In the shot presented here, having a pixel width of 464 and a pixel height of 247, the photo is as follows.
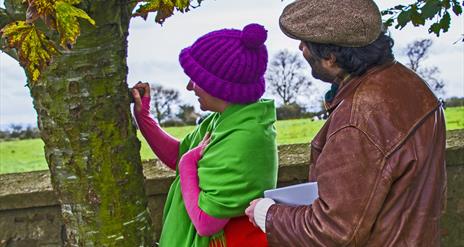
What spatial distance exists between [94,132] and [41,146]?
446 centimetres

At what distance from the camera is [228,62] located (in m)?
2.59

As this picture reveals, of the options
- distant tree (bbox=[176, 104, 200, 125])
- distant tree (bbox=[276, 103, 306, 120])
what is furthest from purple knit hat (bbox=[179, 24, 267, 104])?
distant tree (bbox=[276, 103, 306, 120])

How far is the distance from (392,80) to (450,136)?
2.65 metres

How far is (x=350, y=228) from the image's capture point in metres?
2.04

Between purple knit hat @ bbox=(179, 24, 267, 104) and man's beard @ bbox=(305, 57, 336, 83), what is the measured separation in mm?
431

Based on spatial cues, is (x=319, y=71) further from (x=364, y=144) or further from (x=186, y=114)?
(x=186, y=114)

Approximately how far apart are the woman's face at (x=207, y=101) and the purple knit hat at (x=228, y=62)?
3cm

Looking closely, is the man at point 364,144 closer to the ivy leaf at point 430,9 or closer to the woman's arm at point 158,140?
the woman's arm at point 158,140

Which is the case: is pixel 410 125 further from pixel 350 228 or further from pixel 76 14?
pixel 76 14

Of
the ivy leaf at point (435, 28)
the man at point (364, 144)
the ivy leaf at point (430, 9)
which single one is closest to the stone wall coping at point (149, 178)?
the ivy leaf at point (435, 28)

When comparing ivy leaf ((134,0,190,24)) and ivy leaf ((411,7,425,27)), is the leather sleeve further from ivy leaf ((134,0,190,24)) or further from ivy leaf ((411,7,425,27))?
ivy leaf ((411,7,425,27))

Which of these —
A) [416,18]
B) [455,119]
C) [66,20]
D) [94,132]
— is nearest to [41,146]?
[455,119]

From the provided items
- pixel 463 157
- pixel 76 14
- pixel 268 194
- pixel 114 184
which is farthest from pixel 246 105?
pixel 463 157

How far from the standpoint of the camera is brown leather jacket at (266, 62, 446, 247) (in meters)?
2.02
